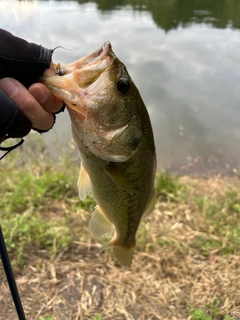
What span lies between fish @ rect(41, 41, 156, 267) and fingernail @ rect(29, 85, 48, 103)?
0.04 metres

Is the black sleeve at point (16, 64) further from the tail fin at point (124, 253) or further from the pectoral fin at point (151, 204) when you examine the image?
the tail fin at point (124, 253)

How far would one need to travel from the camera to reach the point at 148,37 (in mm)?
13219

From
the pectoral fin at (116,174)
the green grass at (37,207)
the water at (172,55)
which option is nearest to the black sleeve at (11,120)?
the pectoral fin at (116,174)

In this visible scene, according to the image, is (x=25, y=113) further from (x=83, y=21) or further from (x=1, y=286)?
(x=83, y=21)

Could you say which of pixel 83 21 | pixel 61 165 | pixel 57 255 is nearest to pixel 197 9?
pixel 83 21

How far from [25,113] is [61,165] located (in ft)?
11.3

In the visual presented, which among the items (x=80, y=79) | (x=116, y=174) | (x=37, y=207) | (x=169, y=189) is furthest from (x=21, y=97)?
(x=169, y=189)

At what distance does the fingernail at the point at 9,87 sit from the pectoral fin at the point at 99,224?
0.96 m

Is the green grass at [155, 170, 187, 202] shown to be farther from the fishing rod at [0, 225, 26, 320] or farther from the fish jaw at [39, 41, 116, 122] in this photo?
the fish jaw at [39, 41, 116, 122]

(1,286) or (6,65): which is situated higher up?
(6,65)

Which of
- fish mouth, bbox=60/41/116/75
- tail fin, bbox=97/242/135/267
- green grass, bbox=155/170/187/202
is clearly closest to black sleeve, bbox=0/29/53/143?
fish mouth, bbox=60/41/116/75

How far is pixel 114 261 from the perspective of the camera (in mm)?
3150

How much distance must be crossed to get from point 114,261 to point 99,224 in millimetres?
1046

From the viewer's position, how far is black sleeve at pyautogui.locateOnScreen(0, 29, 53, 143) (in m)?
1.50
